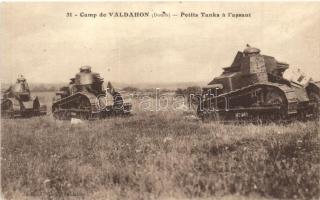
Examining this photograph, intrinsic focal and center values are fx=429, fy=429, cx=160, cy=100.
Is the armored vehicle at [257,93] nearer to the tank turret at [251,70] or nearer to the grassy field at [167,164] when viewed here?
the tank turret at [251,70]

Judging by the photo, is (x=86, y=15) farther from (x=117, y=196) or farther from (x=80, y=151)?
(x=117, y=196)

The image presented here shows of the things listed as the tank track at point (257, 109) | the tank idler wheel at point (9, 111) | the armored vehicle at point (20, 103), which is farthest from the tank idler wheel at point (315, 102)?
the tank idler wheel at point (9, 111)

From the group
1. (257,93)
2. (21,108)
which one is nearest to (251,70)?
(257,93)

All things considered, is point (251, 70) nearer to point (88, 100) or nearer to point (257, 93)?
point (257, 93)

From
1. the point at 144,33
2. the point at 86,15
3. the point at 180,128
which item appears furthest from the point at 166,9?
the point at 180,128

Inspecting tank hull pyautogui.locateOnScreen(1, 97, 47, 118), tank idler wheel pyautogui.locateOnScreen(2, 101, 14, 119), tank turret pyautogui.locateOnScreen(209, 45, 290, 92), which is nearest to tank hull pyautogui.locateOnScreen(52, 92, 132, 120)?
tank hull pyautogui.locateOnScreen(1, 97, 47, 118)

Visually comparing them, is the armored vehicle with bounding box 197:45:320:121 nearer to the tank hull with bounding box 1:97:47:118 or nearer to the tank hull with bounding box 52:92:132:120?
the tank hull with bounding box 52:92:132:120
